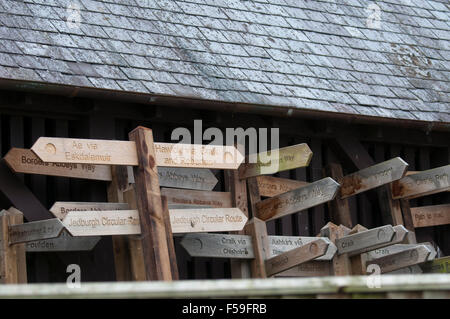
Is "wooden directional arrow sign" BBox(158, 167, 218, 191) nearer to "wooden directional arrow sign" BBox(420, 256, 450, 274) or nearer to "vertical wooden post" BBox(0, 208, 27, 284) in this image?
"vertical wooden post" BBox(0, 208, 27, 284)

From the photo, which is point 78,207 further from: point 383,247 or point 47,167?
point 383,247

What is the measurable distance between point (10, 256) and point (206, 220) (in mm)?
1627

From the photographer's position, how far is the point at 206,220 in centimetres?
952

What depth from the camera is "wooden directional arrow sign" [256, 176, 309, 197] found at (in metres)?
10.9

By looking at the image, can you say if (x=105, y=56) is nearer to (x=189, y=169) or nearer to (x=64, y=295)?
(x=189, y=169)

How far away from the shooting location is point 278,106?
10.6 metres

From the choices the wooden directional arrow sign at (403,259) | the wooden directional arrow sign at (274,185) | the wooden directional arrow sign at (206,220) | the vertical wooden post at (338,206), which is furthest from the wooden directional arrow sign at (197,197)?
the wooden directional arrow sign at (403,259)

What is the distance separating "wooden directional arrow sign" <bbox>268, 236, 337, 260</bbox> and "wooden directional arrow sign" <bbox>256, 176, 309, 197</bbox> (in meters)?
0.53

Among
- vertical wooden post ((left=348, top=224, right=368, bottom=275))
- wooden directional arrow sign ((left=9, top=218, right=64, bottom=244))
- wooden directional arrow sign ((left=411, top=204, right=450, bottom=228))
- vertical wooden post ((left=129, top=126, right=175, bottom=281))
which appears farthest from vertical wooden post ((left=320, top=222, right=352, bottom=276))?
wooden directional arrow sign ((left=9, top=218, right=64, bottom=244))

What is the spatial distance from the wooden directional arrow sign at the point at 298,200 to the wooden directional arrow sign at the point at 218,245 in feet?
1.30

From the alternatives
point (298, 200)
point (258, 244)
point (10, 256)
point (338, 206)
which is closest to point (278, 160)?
point (298, 200)
